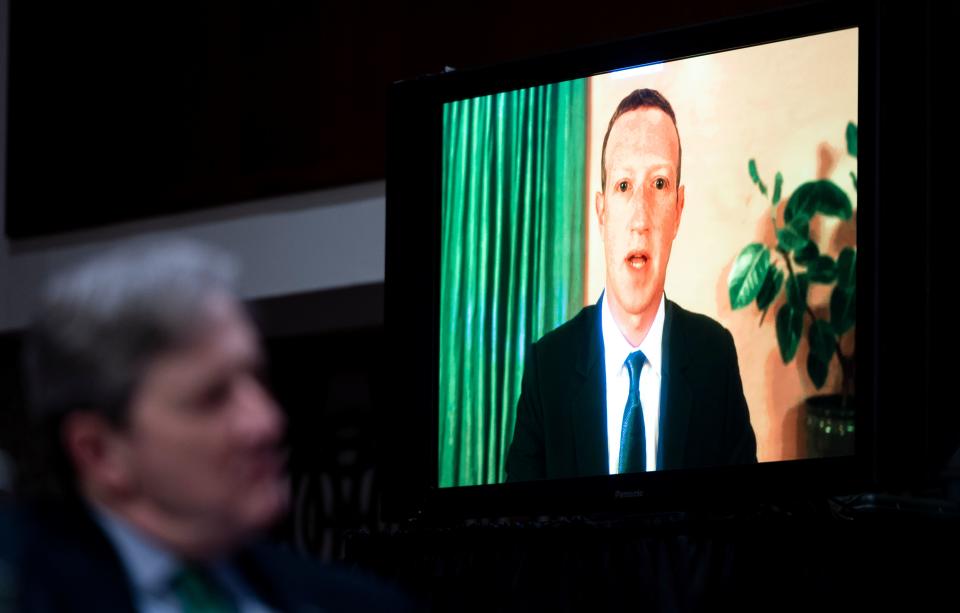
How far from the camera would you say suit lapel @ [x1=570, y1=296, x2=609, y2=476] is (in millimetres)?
2809

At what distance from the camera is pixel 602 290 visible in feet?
9.44

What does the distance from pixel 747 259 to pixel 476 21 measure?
1.98 metres

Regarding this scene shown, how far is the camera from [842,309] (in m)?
2.61

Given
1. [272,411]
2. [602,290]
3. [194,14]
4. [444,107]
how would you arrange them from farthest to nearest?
[194,14]
[444,107]
[602,290]
[272,411]

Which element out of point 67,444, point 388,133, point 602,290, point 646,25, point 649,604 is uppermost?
point 646,25

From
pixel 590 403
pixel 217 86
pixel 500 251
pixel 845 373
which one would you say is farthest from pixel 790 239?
pixel 217 86

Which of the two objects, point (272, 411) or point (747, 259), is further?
point (747, 259)

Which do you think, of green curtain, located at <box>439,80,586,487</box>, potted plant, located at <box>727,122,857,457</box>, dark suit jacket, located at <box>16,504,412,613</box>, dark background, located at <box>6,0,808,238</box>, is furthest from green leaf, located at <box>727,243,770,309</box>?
dark suit jacket, located at <box>16,504,412,613</box>

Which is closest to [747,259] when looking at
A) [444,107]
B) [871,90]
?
[871,90]

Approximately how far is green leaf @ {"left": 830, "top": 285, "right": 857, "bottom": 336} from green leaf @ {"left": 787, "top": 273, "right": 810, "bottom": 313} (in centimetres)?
5

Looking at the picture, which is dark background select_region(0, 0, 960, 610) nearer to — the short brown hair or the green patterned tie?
the short brown hair

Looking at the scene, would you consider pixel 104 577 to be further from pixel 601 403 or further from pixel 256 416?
pixel 601 403

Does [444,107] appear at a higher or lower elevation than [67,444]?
higher

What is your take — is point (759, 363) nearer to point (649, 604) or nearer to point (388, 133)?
point (649, 604)
